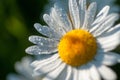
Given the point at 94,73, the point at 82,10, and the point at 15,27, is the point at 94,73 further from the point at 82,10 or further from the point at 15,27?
the point at 15,27

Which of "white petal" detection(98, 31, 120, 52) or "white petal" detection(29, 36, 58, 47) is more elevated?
"white petal" detection(29, 36, 58, 47)

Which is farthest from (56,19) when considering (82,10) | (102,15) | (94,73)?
(94,73)

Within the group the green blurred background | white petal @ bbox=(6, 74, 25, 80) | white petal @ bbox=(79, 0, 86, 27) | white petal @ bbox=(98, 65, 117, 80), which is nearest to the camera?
white petal @ bbox=(98, 65, 117, 80)

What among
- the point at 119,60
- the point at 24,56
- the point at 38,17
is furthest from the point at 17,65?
the point at 119,60

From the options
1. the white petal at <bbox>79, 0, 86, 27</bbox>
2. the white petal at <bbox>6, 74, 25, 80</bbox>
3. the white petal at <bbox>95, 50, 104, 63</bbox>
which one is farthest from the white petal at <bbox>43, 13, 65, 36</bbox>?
the white petal at <bbox>6, 74, 25, 80</bbox>

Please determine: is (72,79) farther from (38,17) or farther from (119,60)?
(38,17)

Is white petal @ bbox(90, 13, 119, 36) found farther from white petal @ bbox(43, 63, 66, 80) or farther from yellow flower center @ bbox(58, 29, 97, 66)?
white petal @ bbox(43, 63, 66, 80)

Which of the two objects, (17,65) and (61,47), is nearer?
(61,47)
